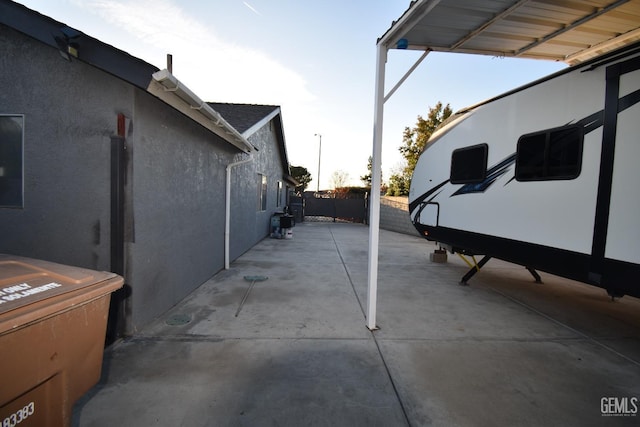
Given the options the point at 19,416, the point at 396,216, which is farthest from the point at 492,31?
the point at 396,216

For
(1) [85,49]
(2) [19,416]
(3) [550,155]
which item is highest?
(1) [85,49]

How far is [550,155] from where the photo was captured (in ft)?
12.0

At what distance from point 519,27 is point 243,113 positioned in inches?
320

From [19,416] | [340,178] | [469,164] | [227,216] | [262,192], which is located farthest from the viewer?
[340,178]

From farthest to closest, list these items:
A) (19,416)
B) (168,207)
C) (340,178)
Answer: (340,178) < (168,207) < (19,416)

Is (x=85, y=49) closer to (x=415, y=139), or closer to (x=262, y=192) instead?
(x=262, y=192)

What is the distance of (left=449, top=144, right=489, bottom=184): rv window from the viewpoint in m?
4.77

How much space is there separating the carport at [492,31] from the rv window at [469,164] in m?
1.47

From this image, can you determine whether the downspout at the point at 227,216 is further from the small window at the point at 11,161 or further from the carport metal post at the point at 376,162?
the carport metal post at the point at 376,162

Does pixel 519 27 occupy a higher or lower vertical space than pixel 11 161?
higher

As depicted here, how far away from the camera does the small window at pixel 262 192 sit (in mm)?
10125

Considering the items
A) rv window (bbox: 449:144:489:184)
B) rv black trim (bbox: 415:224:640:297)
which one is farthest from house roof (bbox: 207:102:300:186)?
rv black trim (bbox: 415:224:640:297)

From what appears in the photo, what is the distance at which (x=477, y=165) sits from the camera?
4.89m

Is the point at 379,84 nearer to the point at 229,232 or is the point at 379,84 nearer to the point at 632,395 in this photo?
the point at 632,395
